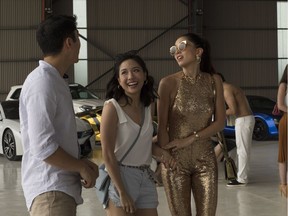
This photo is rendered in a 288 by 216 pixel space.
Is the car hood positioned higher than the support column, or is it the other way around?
the support column

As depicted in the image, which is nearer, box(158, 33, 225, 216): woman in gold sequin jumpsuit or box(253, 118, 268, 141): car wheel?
box(158, 33, 225, 216): woman in gold sequin jumpsuit

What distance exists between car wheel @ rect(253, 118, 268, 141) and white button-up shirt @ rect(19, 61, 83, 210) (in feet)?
47.4

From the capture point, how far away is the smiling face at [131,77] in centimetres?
355

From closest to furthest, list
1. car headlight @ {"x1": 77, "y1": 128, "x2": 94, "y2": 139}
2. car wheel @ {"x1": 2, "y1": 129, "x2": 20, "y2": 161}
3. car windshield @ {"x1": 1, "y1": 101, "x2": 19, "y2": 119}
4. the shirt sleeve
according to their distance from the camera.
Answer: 1. the shirt sleeve
2. car headlight @ {"x1": 77, "y1": 128, "x2": 94, "y2": 139}
3. car wheel @ {"x1": 2, "y1": 129, "x2": 20, "y2": 161}
4. car windshield @ {"x1": 1, "y1": 101, "x2": 19, "y2": 119}

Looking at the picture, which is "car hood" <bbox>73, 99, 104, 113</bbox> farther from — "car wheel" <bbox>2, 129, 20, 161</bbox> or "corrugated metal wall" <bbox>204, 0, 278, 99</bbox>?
"corrugated metal wall" <bbox>204, 0, 278, 99</bbox>

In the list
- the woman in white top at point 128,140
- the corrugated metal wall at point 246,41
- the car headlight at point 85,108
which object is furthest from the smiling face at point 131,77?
the corrugated metal wall at point 246,41

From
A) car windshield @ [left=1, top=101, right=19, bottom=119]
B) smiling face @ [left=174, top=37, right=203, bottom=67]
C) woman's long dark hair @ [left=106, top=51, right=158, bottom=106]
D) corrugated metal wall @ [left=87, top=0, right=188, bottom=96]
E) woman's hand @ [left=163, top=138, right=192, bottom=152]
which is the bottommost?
car windshield @ [left=1, top=101, right=19, bottom=119]

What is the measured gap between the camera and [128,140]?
3486mm

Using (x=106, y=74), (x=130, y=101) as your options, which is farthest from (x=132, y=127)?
(x=106, y=74)

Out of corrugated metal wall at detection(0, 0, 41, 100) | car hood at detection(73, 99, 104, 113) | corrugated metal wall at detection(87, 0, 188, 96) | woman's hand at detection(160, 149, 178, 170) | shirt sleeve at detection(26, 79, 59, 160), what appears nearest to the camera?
shirt sleeve at detection(26, 79, 59, 160)

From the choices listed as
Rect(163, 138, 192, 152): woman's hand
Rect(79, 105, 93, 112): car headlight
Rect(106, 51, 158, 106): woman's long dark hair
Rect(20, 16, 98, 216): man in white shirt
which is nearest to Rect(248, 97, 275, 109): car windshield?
Rect(79, 105, 93, 112): car headlight

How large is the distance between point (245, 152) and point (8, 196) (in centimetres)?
345

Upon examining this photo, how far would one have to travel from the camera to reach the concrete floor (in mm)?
7453

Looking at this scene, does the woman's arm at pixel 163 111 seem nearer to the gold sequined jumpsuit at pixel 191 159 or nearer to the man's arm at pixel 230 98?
the gold sequined jumpsuit at pixel 191 159
